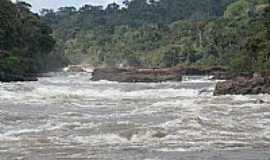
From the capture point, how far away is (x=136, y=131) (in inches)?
743

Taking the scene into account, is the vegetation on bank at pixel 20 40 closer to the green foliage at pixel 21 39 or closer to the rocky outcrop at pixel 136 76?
the green foliage at pixel 21 39

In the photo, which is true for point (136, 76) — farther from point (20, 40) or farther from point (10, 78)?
point (20, 40)

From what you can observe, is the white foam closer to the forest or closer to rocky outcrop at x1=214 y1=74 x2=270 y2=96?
rocky outcrop at x1=214 y1=74 x2=270 y2=96

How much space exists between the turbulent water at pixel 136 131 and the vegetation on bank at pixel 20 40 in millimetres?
27513

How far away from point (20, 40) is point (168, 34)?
148 feet

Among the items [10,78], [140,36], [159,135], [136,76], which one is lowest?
[136,76]

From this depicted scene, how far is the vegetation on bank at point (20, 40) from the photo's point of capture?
59659 millimetres

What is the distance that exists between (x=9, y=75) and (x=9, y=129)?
34.9m

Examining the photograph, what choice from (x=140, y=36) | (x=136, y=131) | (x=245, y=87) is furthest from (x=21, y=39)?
(x=136, y=131)

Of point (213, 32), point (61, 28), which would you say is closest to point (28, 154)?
point (213, 32)

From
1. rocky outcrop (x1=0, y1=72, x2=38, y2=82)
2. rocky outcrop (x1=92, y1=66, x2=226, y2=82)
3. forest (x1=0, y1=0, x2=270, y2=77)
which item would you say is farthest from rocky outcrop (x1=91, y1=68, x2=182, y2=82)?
rocky outcrop (x1=0, y1=72, x2=38, y2=82)

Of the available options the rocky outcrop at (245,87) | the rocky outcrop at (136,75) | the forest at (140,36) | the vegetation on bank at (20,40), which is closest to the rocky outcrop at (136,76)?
the rocky outcrop at (136,75)

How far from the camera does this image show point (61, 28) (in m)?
151

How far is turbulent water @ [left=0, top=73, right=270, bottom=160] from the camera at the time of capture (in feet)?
49.8
